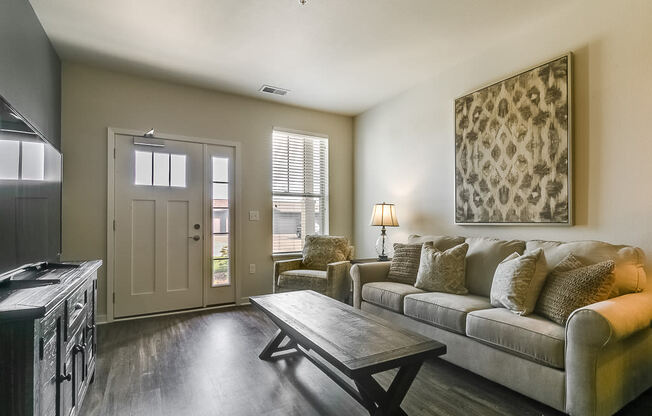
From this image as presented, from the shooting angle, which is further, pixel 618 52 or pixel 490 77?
pixel 490 77

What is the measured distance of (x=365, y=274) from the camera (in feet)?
10.8

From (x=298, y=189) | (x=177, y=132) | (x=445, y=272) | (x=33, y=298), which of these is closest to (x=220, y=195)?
(x=177, y=132)

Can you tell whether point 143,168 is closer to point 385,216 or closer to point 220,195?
point 220,195

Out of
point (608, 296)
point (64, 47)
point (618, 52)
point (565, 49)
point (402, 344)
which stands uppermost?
point (64, 47)

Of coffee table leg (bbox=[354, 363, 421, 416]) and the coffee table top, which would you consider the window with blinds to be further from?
coffee table leg (bbox=[354, 363, 421, 416])

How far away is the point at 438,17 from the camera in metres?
2.62

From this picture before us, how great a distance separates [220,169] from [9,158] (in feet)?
8.75

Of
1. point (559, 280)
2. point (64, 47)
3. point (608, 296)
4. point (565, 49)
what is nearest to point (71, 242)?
point (64, 47)

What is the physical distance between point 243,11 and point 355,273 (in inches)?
97.4

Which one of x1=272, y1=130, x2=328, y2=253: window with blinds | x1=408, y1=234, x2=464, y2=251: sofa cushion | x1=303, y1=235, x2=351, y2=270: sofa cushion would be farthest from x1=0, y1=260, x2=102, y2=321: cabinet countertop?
x1=272, y1=130, x2=328, y2=253: window with blinds

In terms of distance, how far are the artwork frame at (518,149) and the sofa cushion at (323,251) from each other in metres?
1.48

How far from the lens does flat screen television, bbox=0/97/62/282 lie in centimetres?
144

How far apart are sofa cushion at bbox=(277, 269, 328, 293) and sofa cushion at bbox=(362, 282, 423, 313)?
1.95 feet

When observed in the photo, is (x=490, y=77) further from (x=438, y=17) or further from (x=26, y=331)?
(x=26, y=331)
